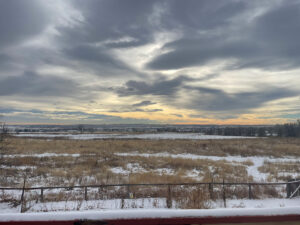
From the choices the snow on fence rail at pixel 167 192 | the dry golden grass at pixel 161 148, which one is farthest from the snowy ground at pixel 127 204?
the dry golden grass at pixel 161 148

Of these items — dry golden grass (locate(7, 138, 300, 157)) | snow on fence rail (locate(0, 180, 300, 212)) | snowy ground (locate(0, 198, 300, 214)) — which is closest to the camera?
snowy ground (locate(0, 198, 300, 214))

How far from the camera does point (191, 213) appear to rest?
83.7 inches

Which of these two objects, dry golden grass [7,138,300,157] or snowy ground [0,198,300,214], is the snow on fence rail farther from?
dry golden grass [7,138,300,157]

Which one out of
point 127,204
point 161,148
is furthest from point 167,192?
point 161,148

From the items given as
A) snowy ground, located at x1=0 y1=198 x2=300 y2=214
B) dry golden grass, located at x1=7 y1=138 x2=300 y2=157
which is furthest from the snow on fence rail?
dry golden grass, located at x1=7 y1=138 x2=300 y2=157

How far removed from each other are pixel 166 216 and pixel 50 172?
16948 millimetres

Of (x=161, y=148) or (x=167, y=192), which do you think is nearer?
(x=167, y=192)

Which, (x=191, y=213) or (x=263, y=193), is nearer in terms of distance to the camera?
(x=191, y=213)

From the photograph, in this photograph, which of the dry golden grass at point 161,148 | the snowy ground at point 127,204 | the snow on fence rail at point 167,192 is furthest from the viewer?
the dry golden grass at point 161,148

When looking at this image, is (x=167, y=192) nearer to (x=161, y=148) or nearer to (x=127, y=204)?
(x=127, y=204)

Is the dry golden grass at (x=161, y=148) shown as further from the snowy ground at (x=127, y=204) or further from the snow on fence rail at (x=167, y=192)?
the snowy ground at (x=127, y=204)

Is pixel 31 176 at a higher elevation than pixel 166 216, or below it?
below

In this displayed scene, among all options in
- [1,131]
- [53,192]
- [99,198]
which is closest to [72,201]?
[99,198]

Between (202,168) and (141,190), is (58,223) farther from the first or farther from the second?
(202,168)
